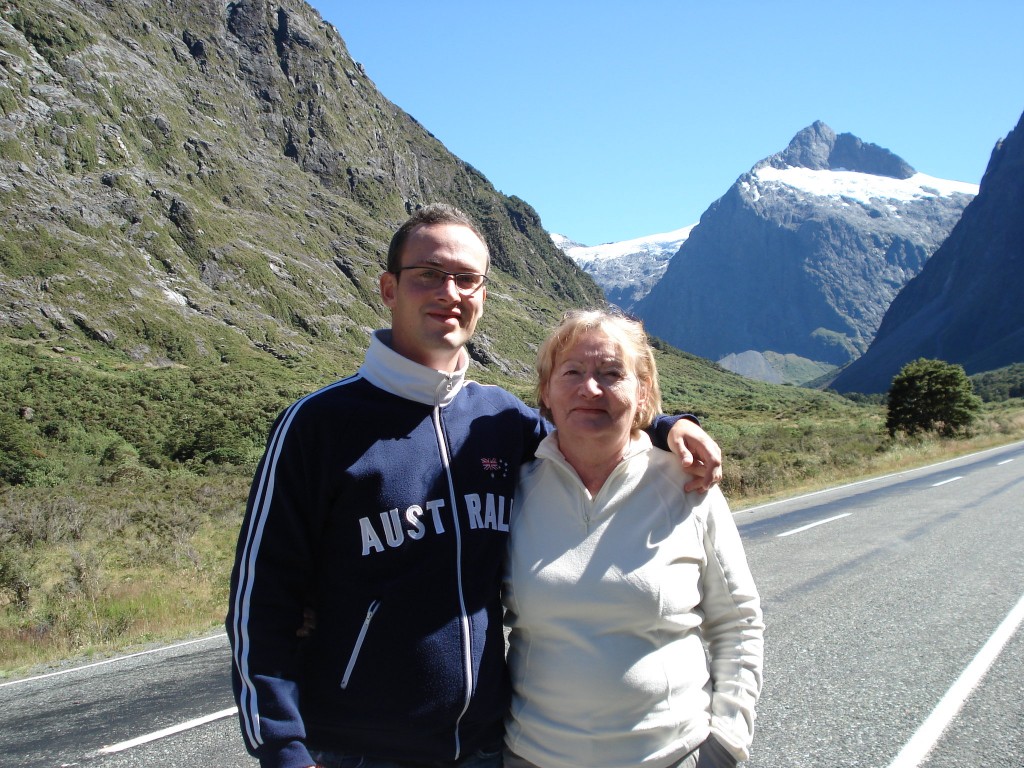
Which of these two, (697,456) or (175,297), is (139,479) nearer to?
(697,456)

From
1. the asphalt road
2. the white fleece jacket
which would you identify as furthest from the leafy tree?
the white fleece jacket

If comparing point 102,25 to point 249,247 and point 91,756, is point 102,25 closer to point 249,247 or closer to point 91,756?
point 249,247

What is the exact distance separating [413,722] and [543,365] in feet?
3.59

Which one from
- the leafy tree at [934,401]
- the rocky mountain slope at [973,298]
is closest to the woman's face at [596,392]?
the leafy tree at [934,401]

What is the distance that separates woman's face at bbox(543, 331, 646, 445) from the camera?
85.0 inches

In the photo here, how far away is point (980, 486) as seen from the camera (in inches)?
619

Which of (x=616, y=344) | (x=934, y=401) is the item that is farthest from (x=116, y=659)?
(x=934, y=401)

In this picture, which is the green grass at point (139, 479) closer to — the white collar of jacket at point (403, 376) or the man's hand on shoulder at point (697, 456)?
the white collar of jacket at point (403, 376)

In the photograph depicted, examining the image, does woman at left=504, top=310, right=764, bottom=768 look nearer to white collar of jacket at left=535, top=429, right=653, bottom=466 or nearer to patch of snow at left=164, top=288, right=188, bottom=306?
white collar of jacket at left=535, top=429, right=653, bottom=466

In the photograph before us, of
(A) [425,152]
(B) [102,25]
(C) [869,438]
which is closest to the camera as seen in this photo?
(C) [869,438]

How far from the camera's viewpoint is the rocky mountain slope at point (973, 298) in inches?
5763

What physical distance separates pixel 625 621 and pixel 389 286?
1155mm

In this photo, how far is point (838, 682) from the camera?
479cm

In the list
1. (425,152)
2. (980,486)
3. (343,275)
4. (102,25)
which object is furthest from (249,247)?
(425,152)
